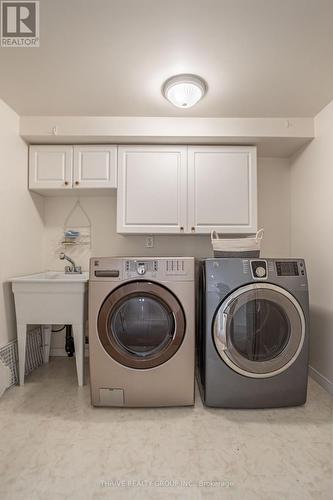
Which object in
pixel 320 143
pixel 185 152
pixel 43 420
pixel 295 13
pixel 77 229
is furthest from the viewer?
pixel 77 229

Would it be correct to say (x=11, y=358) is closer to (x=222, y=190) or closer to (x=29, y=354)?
(x=29, y=354)

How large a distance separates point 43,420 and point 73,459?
16.7 inches

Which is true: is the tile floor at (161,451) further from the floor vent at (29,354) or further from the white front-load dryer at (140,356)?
the floor vent at (29,354)

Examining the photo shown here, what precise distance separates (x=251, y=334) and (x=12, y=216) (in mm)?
2030

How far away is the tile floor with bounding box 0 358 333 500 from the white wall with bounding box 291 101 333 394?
363 millimetres

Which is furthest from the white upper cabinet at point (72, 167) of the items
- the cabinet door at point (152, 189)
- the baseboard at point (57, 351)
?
the baseboard at point (57, 351)

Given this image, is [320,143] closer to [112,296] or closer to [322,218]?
[322,218]

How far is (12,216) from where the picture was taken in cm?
206

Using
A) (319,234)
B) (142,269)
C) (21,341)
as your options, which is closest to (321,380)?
(319,234)

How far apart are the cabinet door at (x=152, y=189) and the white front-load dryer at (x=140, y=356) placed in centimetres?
64

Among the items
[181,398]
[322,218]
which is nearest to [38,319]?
[181,398]

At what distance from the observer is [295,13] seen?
3.97 feet

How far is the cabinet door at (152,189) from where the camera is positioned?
222cm

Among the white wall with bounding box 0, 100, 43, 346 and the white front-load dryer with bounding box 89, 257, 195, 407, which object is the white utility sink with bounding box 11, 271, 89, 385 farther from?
the white front-load dryer with bounding box 89, 257, 195, 407
